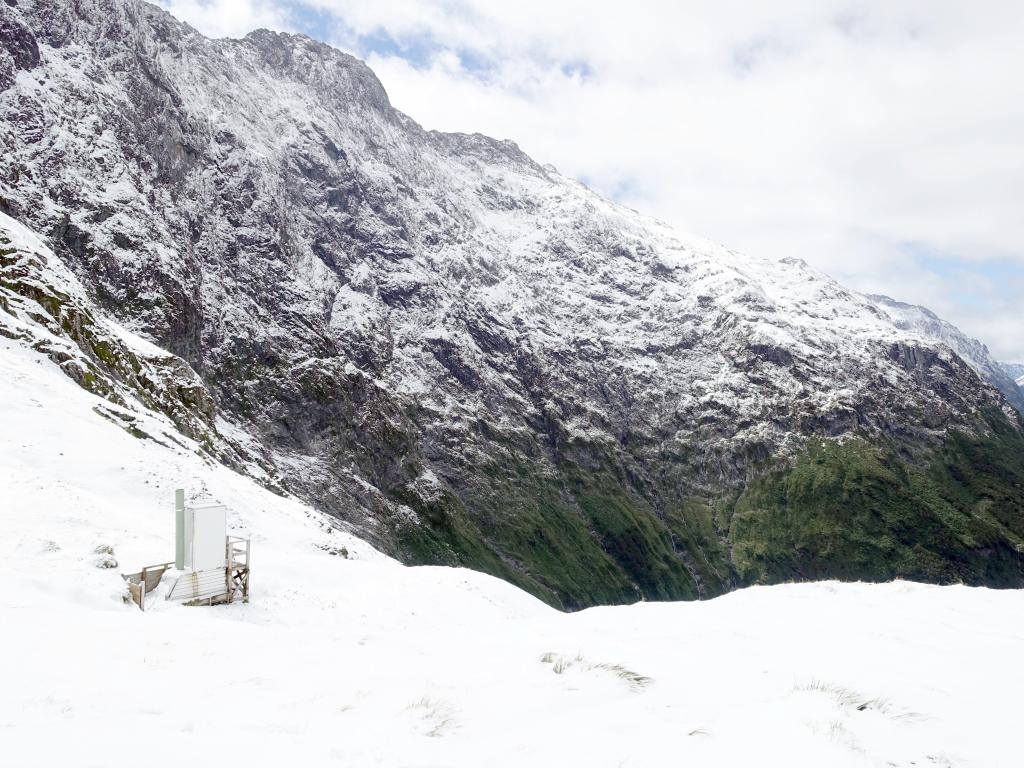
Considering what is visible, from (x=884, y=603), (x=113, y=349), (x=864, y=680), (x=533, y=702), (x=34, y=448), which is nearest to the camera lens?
(x=533, y=702)

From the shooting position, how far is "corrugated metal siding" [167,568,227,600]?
68.6 ft

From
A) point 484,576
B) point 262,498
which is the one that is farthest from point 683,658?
point 262,498

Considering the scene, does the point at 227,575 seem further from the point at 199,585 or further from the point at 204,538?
the point at 204,538

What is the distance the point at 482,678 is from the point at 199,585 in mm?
13325

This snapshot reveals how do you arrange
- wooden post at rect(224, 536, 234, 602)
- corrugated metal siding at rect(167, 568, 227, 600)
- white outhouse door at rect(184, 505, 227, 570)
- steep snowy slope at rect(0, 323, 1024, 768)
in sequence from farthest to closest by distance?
wooden post at rect(224, 536, 234, 602) → white outhouse door at rect(184, 505, 227, 570) → corrugated metal siding at rect(167, 568, 227, 600) → steep snowy slope at rect(0, 323, 1024, 768)

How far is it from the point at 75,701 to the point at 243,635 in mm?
6438

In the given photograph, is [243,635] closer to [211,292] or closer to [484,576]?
[484,576]

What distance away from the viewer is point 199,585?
70.5 feet

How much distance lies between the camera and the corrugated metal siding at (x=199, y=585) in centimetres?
2091

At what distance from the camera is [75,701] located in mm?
9188

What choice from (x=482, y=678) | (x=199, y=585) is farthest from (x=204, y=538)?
(x=482, y=678)

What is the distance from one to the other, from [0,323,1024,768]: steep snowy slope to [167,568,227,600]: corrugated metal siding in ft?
2.38

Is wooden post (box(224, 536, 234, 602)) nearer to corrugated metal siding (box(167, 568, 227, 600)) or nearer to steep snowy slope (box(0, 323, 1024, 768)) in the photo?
corrugated metal siding (box(167, 568, 227, 600))

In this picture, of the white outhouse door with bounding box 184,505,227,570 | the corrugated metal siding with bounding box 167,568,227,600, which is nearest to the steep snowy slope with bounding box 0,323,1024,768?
the corrugated metal siding with bounding box 167,568,227,600
